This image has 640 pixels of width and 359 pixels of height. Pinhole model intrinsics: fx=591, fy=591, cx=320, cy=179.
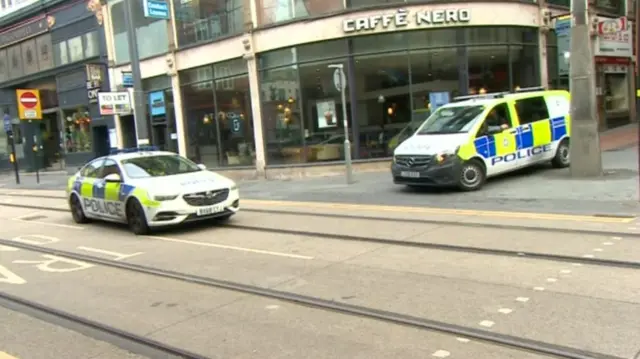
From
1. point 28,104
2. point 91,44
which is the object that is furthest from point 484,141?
point 28,104

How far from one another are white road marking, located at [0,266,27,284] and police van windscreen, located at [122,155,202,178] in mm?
3219

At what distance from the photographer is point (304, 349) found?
462 cm

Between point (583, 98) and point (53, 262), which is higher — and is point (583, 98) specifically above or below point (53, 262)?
above

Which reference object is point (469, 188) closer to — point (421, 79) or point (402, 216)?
point (402, 216)

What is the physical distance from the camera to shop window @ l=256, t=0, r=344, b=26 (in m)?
18.6

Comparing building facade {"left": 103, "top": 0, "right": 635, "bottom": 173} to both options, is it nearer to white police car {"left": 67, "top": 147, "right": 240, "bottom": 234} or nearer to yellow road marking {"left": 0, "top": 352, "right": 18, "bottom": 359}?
white police car {"left": 67, "top": 147, "right": 240, "bottom": 234}

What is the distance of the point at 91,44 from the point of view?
28.2 metres

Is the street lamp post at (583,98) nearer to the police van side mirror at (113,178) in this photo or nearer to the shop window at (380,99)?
the shop window at (380,99)

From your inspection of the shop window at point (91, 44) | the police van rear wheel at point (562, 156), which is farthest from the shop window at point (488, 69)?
the shop window at point (91, 44)

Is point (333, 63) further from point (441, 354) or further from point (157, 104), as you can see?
point (441, 354)

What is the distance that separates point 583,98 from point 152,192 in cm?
927

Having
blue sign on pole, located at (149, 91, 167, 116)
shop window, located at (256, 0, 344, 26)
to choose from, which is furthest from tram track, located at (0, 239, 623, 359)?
blue sign on pole, located at (149, 91, 167, 116)

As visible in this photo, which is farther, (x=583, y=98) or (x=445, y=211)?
(x=583, y=98)

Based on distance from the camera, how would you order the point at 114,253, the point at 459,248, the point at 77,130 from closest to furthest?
the point at 459,248 < the point at 114,253 < the point at 77,130
